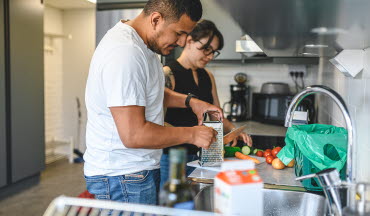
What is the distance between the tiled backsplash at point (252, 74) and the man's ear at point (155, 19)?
2.58 meters

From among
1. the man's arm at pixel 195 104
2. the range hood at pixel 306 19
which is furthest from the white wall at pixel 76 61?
the range hood at pixel 306 19

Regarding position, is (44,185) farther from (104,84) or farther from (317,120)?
(104,84)

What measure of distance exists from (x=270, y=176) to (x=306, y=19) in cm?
78

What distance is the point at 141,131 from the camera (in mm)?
1202

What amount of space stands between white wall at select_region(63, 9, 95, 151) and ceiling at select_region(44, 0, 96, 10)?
0.40 ft

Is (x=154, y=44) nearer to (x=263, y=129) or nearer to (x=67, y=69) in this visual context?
(x=263, y=129)

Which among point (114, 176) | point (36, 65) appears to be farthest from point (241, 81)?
point (114, 176)

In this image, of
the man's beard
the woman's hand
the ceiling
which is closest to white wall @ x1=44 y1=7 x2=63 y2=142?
the ceiling

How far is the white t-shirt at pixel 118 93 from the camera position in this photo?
1207mm

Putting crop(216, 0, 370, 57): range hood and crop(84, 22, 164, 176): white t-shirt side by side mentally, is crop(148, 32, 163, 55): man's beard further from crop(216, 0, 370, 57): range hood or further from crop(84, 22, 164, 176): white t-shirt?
crop(216, 0, 370, 57): range hood

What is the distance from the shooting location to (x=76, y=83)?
571cm

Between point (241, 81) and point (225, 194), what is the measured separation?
10.9 feet

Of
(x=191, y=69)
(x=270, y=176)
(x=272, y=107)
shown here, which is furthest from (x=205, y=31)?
(x=272, y=107)

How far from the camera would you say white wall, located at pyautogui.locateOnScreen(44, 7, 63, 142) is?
18.0ft
